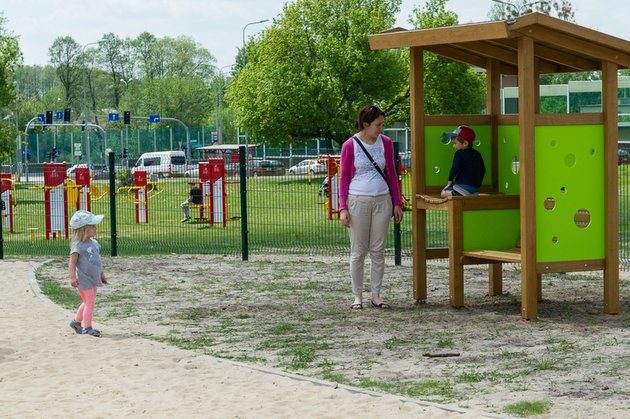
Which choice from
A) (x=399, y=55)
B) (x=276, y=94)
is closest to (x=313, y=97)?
(x=276, y=94)

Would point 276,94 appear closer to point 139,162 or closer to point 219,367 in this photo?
point 139,162

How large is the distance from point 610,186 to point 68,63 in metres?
117

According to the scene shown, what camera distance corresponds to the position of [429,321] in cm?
1043

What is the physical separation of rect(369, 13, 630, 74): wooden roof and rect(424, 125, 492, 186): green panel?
767mm

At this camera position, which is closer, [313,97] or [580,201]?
[580,201]

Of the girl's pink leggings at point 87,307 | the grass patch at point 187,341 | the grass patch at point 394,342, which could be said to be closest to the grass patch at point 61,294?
the girl's pink leggings at point 87,307

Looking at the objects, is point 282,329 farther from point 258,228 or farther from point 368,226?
point 258,228

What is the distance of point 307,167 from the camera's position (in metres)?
23.0

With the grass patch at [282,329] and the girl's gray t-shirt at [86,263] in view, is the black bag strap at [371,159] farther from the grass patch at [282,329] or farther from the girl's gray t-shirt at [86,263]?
the girl's gray t-shirt at [86,263]

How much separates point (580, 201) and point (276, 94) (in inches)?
1725

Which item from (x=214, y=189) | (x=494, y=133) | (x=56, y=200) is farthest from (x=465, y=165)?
(x=214, y=189)

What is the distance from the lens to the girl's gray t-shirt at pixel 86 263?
33.6ft

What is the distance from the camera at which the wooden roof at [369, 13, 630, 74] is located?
991 centimetres

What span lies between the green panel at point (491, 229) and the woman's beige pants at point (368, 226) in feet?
2.48
